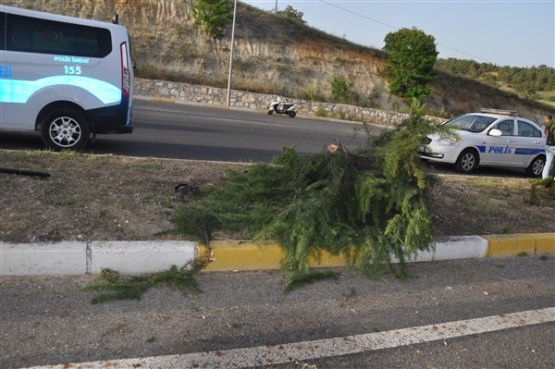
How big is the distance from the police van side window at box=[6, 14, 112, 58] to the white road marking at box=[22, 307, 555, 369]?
6.18 metres

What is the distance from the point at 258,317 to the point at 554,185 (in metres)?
6.47

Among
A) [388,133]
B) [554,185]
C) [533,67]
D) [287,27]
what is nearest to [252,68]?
[287,27]

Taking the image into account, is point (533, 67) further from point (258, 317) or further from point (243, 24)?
point (258, 317)

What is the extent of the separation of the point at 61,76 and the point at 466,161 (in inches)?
354

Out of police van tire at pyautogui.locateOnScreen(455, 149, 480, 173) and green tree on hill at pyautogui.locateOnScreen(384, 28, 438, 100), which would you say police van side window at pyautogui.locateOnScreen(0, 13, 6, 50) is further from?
green tree on hill at pyautogui.locateOnScreen(384, 28, 438, 100)

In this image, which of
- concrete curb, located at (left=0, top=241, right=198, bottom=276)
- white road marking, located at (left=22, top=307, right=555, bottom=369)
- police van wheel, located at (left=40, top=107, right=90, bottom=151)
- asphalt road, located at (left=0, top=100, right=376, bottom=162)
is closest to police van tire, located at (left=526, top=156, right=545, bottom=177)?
asphalt road, located at (left=0, top=100, right=376, bottom=162)

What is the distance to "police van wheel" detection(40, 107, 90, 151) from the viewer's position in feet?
26.2

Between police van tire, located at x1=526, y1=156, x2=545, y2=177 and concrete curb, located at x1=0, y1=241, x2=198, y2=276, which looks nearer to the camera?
concrete curb, located at x1=0, y1=241, x2=198, y2=276

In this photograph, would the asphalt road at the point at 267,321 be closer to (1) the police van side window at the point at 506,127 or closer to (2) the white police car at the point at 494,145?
(2) the white police car at the point at 494,145

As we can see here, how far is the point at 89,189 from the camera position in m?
5.55

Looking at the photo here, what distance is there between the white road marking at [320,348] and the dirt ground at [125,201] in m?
1.66

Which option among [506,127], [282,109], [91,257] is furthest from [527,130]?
[282,109]

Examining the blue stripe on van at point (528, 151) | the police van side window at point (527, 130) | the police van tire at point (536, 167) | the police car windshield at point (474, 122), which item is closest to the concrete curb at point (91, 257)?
the police car windshield at point (474, 122)

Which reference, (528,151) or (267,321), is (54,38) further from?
(528,151)
